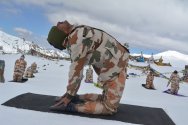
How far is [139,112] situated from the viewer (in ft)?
21.7

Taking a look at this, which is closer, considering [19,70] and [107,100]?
[107,100]

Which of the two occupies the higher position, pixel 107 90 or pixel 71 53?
pixel 71 53

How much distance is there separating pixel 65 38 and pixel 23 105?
142 cm

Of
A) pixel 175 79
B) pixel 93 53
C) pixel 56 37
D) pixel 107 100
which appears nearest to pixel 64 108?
pixel 107 100

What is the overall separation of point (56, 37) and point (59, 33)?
9 cm

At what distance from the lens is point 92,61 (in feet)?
20.0

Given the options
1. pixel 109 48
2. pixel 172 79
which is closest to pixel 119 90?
pixel 109 48

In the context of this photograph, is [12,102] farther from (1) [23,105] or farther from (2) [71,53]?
(2) [71,53]

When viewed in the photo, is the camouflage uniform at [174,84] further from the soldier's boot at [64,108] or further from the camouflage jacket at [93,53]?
the soldier's boot at [64,108]

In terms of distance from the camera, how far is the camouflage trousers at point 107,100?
586cm

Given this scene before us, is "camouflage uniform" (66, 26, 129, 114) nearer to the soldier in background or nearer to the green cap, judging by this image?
the soldier in background

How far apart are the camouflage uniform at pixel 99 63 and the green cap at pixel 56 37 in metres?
0.15

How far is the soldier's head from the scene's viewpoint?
6008 mm

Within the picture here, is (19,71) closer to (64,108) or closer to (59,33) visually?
(59,33)
